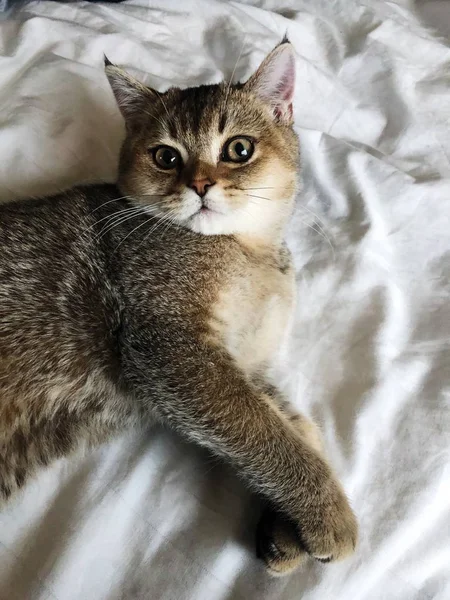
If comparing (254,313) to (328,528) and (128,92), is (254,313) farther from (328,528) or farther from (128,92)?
(128,92)

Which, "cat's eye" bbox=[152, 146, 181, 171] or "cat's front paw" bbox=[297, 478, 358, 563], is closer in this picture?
"cat's front paw" bbox=[297, 478, 358, 563]

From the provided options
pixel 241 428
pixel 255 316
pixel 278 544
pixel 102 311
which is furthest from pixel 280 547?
pixel 102 311

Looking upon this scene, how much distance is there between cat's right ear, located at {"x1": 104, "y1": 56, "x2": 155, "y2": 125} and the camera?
4.32ft

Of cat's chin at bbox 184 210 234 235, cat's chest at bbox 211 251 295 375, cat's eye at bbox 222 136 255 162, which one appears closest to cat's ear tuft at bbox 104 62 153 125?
cat's eye at bbox 222 136 255 162

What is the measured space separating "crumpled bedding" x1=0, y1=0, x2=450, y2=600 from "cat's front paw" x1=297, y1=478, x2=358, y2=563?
0.04 meters

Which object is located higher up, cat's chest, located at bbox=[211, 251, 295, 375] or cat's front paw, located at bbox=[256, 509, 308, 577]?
cat's chest, located at bbox=[211, 251, 295, 375]

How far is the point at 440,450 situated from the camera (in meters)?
1.12

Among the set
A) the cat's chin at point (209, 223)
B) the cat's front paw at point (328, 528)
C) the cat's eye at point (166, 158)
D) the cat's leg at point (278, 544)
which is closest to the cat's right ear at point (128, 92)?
the cat's eye at point (166, 158)

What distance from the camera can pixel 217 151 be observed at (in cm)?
123

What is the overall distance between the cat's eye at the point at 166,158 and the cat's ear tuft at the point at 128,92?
6.7 inches

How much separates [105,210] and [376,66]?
1.06 metres

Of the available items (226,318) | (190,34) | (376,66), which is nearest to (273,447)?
(226,318)

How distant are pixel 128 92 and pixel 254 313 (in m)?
0.65

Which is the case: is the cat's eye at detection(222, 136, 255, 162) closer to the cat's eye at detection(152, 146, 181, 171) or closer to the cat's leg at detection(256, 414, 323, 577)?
the cat's eye at detection(152, 146, 181, 171)
